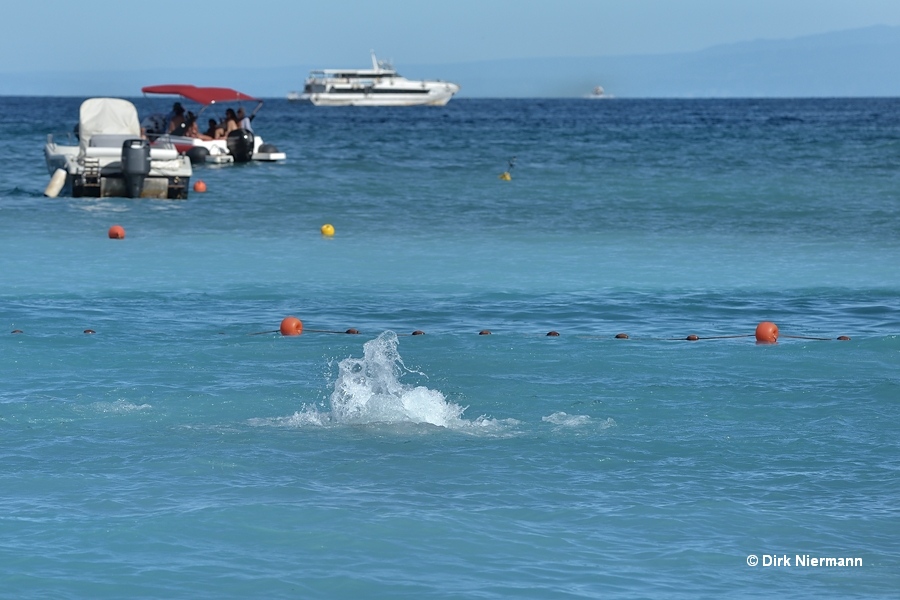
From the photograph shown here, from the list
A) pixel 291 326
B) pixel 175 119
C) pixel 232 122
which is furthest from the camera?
pixel 232 122

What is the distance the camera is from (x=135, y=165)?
27.4 m

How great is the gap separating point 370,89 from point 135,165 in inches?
4793

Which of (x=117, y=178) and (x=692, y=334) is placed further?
(x=117, y=178)

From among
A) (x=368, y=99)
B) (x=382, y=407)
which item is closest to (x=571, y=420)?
(x=382, y=407)

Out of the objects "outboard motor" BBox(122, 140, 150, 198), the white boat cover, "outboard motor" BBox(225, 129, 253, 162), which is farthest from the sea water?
"outboard motor" BBox(225, 129, 253, 162)

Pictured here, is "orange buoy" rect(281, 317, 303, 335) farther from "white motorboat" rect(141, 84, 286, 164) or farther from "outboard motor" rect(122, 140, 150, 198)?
"white motorboat" rect(141, 84, 286, 164)

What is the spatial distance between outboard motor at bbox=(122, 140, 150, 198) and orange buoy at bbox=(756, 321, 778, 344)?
16.9 metres

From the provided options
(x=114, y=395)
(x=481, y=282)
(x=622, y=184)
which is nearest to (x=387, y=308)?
(x=481, y=282)

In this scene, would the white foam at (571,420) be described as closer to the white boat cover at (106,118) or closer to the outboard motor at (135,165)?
the outboard motor at (135,165)

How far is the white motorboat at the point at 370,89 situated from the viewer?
147m

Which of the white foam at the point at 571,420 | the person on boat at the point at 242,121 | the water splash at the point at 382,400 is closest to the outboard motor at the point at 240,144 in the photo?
the person on boat at the point at 242,121

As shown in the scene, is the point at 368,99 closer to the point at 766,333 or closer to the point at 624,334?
the point at 624,334

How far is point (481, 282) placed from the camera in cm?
1750

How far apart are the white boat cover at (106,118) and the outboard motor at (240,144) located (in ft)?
29.8
